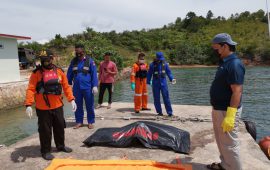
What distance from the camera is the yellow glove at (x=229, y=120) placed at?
343 centimetres

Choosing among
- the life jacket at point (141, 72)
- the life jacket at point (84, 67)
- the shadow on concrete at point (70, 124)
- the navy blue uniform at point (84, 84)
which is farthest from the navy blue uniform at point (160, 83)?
the shadow on concrete at point (70, 124)

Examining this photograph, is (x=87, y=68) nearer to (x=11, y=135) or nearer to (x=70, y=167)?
(x=70, y=167)

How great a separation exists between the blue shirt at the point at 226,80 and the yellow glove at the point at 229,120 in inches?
9.2

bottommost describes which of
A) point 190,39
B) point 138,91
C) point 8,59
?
point 138,91

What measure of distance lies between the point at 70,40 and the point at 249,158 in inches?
1814

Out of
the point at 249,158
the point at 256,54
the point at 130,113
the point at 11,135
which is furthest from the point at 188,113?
the point at 256,54

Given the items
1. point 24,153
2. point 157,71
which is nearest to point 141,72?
point 157,71

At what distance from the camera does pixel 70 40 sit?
4803 centimetres

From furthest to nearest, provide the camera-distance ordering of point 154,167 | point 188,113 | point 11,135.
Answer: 1. point 11,135
2. point 188,113
3. point 154,167

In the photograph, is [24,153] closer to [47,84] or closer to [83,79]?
[47,84]

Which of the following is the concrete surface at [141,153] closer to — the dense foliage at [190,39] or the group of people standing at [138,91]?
the group of people standing at [138,91]

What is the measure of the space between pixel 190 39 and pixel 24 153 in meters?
63.4

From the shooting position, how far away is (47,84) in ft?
15.4

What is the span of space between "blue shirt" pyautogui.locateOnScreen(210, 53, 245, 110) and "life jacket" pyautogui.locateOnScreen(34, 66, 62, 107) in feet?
8.05
